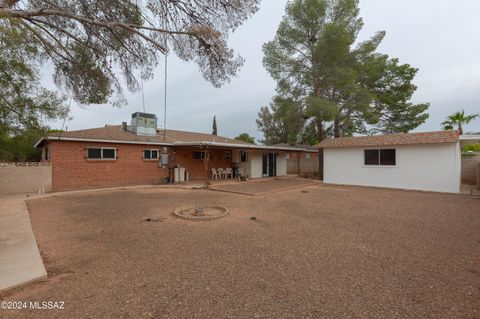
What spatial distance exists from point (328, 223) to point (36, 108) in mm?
12096

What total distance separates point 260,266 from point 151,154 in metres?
11.7

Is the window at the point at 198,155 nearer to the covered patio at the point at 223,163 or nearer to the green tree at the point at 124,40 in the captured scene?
the covered patio at the point at 223,163

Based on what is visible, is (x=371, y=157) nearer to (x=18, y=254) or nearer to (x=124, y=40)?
(x=124, y=40)

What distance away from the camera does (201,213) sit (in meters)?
6.00

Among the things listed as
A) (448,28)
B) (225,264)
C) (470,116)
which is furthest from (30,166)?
(470,116)

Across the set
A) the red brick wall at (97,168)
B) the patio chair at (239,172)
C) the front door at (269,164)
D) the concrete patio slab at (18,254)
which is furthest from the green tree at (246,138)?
the concrete patio slab at (18,254)

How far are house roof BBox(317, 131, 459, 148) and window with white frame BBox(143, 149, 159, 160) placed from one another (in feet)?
33.7

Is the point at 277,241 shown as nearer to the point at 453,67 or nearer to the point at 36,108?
the point at 36,108

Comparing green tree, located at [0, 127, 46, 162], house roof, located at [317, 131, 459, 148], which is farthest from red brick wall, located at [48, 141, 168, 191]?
house roof, located at [317, 131, 459, 148]

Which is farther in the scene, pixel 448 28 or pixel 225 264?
pixel 448 28

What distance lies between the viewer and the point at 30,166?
32.7 feet

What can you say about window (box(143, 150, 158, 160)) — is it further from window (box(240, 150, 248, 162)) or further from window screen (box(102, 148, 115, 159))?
window (box(240, 150, 248, 162))

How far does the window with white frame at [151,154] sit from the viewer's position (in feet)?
42.5

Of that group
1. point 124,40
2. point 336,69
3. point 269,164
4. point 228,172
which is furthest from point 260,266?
point 336,69
